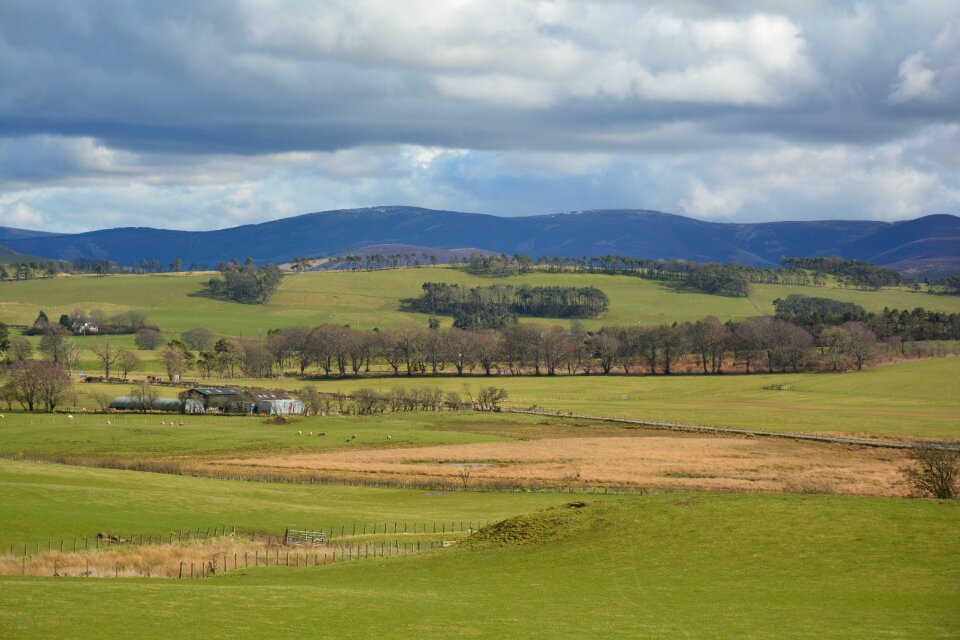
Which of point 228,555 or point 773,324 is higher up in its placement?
point 773,324

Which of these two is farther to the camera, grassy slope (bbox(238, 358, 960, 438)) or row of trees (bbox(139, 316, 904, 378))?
row of trees (bbox(139, 316, 904, 378))

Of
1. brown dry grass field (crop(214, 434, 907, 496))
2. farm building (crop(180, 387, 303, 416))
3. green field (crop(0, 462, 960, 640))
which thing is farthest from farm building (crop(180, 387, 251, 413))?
green field (crop(0, 462, 960, 640))

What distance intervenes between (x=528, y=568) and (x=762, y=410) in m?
94.3

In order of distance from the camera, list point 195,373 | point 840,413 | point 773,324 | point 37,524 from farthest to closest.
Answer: point 773,324 → point 195,373 → point 840,413 → point 37,524

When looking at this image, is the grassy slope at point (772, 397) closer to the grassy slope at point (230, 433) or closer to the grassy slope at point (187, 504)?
the grassy slope at point (230, 433)

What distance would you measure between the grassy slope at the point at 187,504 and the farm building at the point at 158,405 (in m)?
50.9

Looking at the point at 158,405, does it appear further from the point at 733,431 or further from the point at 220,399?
the point at 733,431

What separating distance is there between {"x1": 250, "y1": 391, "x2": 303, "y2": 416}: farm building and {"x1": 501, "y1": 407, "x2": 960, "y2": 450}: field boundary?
26.5 meters

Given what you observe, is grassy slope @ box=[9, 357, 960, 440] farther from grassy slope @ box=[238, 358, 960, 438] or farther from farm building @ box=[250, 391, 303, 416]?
farm building @ box=[250, 391, 303, 416]

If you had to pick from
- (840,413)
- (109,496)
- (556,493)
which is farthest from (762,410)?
(109,496)

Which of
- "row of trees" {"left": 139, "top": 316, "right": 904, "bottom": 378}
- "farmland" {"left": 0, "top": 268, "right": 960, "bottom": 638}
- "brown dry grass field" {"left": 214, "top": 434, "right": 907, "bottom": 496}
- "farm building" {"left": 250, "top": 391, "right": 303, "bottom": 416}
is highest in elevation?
"row of trees" {"left": 139, "top": 316, "right": 904, "bottom": 378}

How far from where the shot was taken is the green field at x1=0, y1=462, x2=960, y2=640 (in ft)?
85.8

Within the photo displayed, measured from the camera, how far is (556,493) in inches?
2643

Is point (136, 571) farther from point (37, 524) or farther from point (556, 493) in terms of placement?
point (556, 493)
